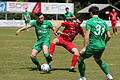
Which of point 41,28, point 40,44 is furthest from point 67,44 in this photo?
point 41,28

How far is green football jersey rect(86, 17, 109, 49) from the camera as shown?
8.60 metres

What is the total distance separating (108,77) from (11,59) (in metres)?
5.96

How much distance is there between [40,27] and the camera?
36.8 ft

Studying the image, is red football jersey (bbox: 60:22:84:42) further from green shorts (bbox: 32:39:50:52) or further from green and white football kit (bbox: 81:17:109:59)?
green and white football kit (bbox: 81:17:109:59)

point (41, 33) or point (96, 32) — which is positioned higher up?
point (96, 32)

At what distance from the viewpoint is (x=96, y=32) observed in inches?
340

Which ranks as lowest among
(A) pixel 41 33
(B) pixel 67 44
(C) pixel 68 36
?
(B) pixel 67 44

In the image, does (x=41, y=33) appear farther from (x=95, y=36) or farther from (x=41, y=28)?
(x=95, y=36)

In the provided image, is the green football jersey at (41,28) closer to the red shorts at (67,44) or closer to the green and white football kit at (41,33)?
the green and white football kit at (41,33)

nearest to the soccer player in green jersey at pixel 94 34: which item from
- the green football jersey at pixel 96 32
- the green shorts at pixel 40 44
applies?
the green football jersey at pixel 96 32

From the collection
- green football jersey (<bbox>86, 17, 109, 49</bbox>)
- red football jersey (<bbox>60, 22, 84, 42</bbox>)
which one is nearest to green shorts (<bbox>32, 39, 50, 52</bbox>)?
red football jersey (<bbox>60, 22, 84, 42</bbox>)

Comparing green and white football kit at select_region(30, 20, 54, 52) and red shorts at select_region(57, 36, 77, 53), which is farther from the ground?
green and white football kit at select_region(30, 20, 54, 52)

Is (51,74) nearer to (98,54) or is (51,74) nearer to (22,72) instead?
(22,72)

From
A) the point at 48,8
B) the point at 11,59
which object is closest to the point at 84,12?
the point at 48,8
